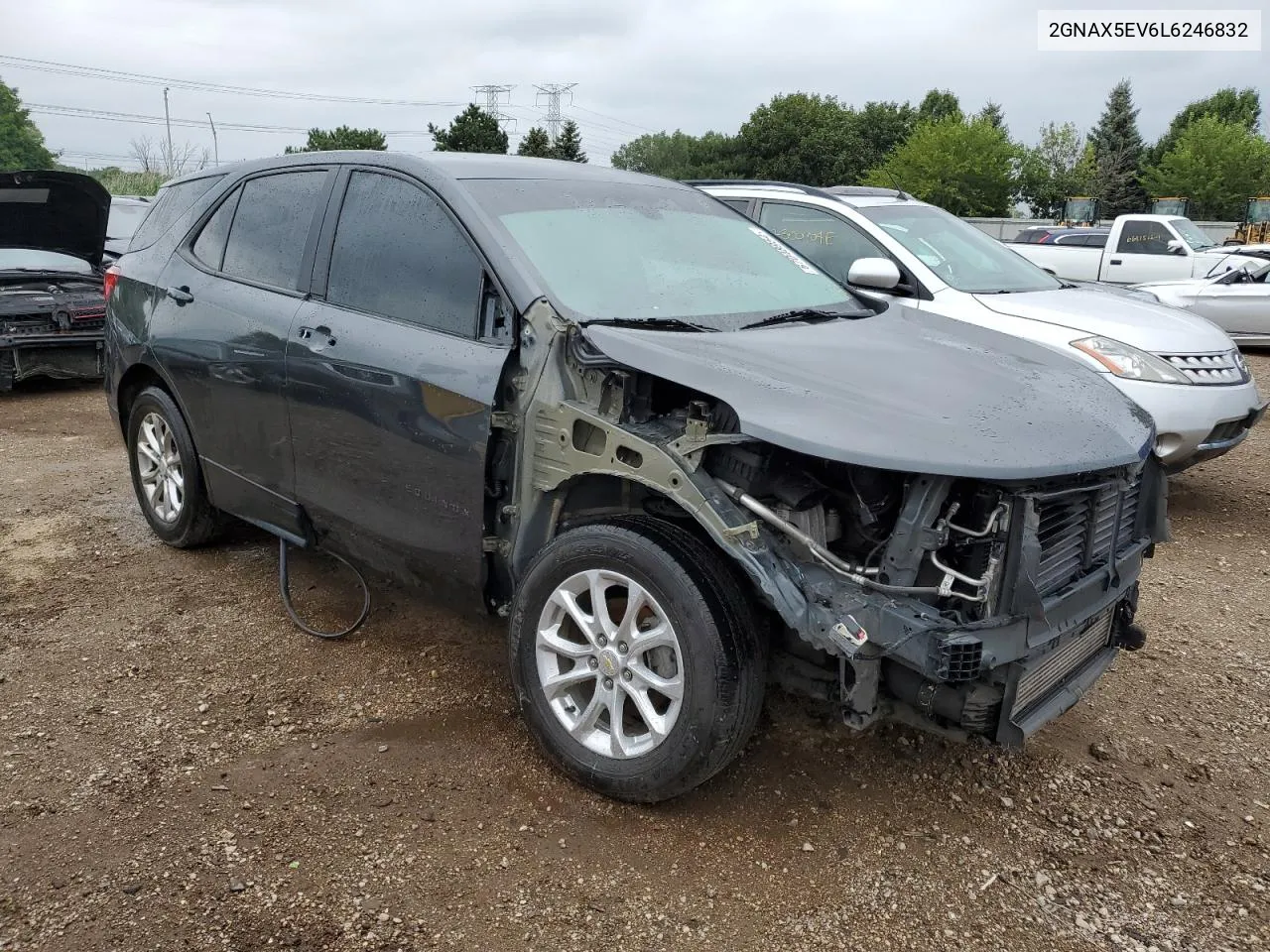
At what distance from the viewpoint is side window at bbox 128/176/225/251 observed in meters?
4.52

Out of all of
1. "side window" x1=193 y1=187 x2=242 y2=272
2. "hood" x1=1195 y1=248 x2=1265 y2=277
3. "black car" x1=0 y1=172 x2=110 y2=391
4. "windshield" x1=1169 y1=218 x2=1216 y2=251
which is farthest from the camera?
"windshield" x1=1169 y1=218 x2=1216 y2=251

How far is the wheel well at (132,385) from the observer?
458 cm

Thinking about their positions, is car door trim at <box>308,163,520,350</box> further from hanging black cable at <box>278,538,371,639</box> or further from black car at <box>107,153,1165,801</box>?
hanging black cable at <box>278,538,371,639</box>

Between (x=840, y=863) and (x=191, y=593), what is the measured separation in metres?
3.11

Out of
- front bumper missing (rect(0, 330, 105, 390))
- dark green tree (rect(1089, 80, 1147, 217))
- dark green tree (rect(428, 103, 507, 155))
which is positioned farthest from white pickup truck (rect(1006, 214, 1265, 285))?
dark green tree (rect(1089, 80, 1147, 217))

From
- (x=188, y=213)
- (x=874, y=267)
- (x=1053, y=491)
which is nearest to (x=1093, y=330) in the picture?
(x=874, y=267)

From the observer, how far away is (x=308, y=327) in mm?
3535

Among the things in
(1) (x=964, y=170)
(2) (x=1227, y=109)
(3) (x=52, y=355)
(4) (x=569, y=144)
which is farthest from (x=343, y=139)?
(2) (x=1227, y=109)

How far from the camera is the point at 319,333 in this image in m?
3.49

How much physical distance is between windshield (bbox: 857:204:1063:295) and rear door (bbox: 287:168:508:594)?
3672 millimetres

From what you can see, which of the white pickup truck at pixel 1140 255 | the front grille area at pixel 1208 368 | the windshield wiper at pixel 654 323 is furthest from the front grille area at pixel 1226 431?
the white pickup truck at pixel 1140 255

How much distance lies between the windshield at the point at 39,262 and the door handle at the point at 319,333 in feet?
23.2

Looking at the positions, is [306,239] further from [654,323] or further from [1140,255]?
[1140,255]

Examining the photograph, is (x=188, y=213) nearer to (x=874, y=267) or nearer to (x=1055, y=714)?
(x=874, y=267)
